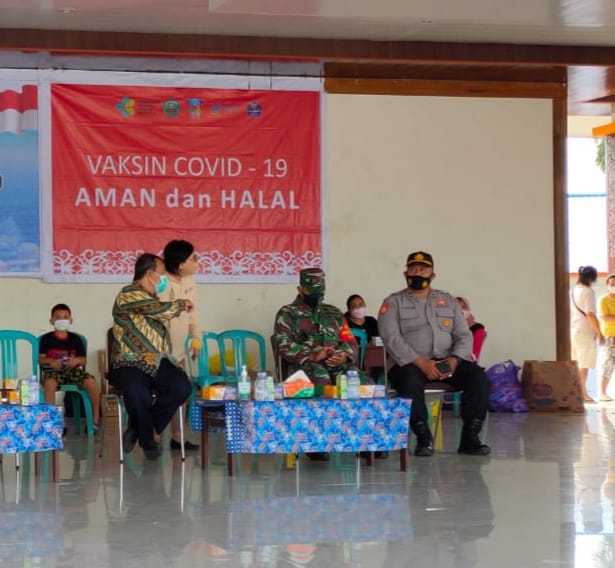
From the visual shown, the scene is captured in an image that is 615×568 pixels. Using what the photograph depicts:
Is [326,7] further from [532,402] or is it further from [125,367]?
[532,402]

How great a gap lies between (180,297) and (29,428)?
5.54 feet

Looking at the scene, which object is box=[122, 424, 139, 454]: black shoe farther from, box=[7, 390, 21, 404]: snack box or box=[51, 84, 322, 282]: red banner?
box=[51, 84, 322, 282]: red banner

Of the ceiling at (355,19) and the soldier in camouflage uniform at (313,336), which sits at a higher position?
the ceiling at (355,19)

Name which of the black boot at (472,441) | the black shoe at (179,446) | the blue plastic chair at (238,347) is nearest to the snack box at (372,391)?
the black boot at (472,441)

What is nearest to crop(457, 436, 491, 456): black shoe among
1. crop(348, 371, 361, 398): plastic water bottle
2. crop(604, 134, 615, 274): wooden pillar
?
crop(348, 371, 361, 398): plastic water bottle

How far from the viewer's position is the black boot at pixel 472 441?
7508 millimetres

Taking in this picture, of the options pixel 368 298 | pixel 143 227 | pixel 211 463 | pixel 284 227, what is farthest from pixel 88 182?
pixel 211 463

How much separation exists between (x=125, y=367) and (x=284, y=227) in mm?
3067

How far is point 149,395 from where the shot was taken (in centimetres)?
728

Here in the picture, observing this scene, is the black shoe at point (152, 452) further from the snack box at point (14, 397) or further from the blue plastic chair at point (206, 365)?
the blue plastic chair at point (206, 365)

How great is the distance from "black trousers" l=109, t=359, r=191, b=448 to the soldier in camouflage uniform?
637 mm

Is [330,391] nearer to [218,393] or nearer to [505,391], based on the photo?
[218,393]

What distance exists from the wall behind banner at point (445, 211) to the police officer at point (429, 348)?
250 cm

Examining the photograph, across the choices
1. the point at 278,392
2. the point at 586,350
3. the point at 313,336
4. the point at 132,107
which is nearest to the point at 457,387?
the point at 313,336
